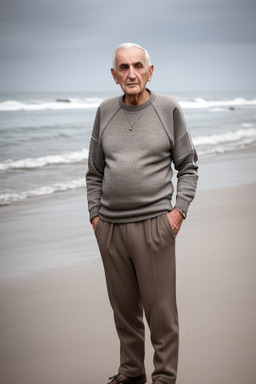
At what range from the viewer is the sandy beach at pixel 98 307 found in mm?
3107

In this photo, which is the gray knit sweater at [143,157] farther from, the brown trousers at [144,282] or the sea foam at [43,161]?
the sea foam at [43,161]

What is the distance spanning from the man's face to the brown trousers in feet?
2.16

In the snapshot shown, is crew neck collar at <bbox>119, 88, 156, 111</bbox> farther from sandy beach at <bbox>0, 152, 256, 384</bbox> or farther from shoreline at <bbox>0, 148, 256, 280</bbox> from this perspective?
shoreline at <bbox>0, 148, 256, 280</bbox>

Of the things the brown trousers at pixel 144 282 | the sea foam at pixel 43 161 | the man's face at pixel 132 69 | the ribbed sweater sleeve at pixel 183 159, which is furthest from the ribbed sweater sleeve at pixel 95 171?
the sea foam at pixel 43 161

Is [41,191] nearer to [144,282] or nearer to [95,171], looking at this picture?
[95,171]

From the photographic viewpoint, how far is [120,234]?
2.48 metres

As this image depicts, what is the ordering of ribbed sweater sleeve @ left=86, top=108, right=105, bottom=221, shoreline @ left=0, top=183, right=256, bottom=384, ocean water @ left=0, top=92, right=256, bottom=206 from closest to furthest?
1. ribbed sweater sleeve @ left=86, top=108, right=105, bottom=221
2. shoreline @ left=0, top=183, right=256, bottom=384
3. ocean water @ left=0, top=92, right=256, bottom=206

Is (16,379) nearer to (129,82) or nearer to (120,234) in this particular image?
(120,234)

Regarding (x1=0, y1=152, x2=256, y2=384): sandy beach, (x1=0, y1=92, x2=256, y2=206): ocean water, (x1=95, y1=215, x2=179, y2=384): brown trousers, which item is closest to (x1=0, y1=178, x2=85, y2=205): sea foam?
(x1=0, y1=92, x2=256, y2=206): ocean water

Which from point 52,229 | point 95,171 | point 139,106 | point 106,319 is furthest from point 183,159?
point 52,229

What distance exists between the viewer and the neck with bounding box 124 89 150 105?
246 cm

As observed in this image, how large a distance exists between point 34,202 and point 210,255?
432cm

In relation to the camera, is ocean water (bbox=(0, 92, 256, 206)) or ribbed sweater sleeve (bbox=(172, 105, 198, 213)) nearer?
ribbed sweater sleeve (bbox=(172, 105, 198, 213))

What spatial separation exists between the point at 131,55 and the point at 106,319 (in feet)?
7.11
